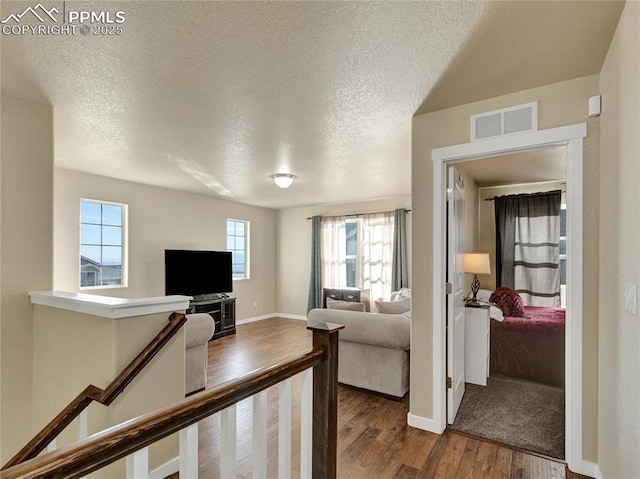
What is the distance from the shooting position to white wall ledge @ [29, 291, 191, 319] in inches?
74.7

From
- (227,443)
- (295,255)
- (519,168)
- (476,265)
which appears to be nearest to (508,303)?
(476,265)

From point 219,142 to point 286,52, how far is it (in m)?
1.66

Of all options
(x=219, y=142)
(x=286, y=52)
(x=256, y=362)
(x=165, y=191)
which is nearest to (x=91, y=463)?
(x=286, y=52)

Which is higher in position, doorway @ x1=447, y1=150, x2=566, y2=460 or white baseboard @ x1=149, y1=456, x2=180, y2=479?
doorway @ x1=447, y1=150, x2=566, y2=460

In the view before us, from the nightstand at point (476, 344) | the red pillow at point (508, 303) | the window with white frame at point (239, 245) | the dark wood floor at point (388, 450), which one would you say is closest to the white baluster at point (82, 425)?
the dark wood floor at point (388, 450)

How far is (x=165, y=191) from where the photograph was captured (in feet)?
18.1

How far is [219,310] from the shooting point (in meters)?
5.77

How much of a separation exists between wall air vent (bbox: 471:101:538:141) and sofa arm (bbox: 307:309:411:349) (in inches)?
68.7

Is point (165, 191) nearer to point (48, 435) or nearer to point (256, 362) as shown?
point (256, 362)

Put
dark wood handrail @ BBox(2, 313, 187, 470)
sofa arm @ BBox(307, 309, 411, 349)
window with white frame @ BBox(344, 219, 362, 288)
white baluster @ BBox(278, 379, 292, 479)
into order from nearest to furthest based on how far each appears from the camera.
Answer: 1. white baluster @ BBox(278, 379, 292, 479)
2. dark wood handrail @ BBox(2, 313, 187, 470)
3. sofa arm @ BBox(307, 309, 411, 349)
4. window with white frame @ BBox(344, 219, 362, 288)

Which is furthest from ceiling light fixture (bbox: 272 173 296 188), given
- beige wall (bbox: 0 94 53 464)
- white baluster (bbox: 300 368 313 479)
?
white baluster (bbox: 300 368 313 479)

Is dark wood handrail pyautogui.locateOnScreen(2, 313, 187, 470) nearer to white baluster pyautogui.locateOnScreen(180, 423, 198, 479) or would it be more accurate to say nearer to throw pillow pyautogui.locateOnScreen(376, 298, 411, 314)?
white baluster pyautogui.locateOnScreen(180, 423, 198, 479)

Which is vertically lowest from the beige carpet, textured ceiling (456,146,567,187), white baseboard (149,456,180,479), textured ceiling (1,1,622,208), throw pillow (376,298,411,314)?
white baseboard (149,456,180,479)

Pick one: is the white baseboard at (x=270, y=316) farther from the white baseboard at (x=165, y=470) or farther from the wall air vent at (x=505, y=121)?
the wall air vent at (x=505, y=121)
